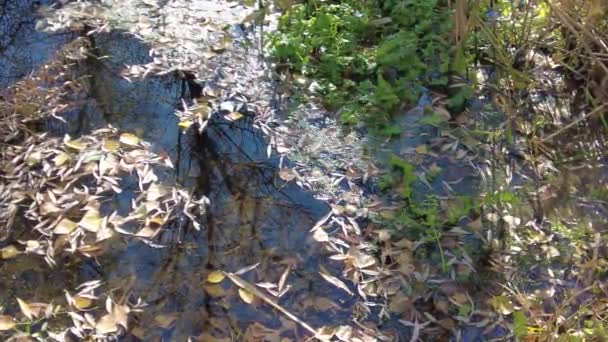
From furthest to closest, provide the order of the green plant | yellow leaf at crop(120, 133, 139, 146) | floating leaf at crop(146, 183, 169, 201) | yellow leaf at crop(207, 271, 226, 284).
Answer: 1. the green plant
2. yellow leaf at crop(120, 133, 139, 146)
3. floating leaf at crop(146, 183, 169, 201)
4. yellow leaf at crop(207, 271, 226, 284)

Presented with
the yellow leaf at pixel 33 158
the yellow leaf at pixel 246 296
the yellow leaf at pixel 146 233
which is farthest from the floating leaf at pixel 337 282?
the yellow leaf at pixel 33 158

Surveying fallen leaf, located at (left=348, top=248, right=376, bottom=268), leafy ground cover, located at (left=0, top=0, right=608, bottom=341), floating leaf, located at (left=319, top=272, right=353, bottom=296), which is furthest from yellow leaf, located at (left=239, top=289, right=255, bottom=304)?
fallen leaf, located at (left=348, top=248, right=376, bottom=268)

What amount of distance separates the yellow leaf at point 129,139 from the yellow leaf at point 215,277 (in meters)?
0.83

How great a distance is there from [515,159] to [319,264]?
1.15m

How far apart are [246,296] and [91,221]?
0.73 meters

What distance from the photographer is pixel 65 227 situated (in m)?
2.83

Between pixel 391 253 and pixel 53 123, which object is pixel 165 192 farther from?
pixel 391 253

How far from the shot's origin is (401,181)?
10.4ft

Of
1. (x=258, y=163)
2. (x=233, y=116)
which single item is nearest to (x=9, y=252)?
(x=258, y=163)

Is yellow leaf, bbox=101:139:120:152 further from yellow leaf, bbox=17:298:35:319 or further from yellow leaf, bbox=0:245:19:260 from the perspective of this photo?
yellow leaf, bbox=17:298:35:319

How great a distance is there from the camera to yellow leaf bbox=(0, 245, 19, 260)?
275 centimetres

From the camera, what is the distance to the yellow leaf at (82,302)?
2584mm

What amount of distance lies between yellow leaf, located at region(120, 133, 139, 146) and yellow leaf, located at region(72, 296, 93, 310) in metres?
0.85

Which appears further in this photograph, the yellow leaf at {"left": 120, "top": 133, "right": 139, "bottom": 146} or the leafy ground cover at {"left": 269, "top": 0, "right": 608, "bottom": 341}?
the yellow leaf at {"left": 120, "top": 133, "right": 139, "bottom": 146}
